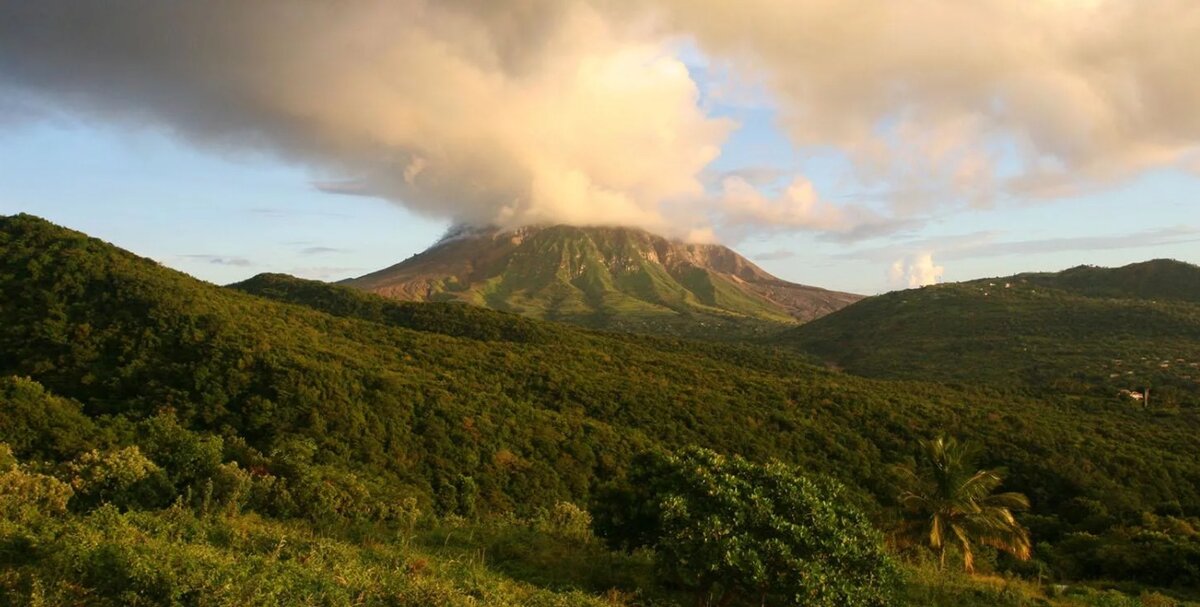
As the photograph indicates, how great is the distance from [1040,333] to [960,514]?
334ft

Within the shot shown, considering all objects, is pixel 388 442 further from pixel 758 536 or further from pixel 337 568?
pixel 758 536

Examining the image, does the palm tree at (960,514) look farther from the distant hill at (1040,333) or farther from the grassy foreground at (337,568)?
the distant hill at (1040,333)

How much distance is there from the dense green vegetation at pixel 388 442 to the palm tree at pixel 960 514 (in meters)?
Result: 1.84

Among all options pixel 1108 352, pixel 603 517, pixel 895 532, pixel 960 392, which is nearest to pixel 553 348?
pixel 960 392

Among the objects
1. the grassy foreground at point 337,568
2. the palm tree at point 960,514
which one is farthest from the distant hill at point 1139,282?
the grassy foreground at point 337,568

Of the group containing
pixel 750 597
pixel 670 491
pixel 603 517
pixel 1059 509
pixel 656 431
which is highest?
pixel 670 491

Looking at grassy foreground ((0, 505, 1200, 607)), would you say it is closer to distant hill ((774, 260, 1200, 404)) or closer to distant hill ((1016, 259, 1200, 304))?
distant hill ((774, 260, 1200, 404))

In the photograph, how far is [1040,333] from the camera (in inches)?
4072

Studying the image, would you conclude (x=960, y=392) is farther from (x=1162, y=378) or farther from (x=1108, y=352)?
(x=1108, y=352)

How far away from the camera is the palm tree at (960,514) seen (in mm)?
20922

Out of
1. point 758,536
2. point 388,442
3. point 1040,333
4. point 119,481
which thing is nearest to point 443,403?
point 388,442

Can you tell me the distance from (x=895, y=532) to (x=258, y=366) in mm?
35886

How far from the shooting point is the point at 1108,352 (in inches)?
3351

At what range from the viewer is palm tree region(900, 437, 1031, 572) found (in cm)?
2092
